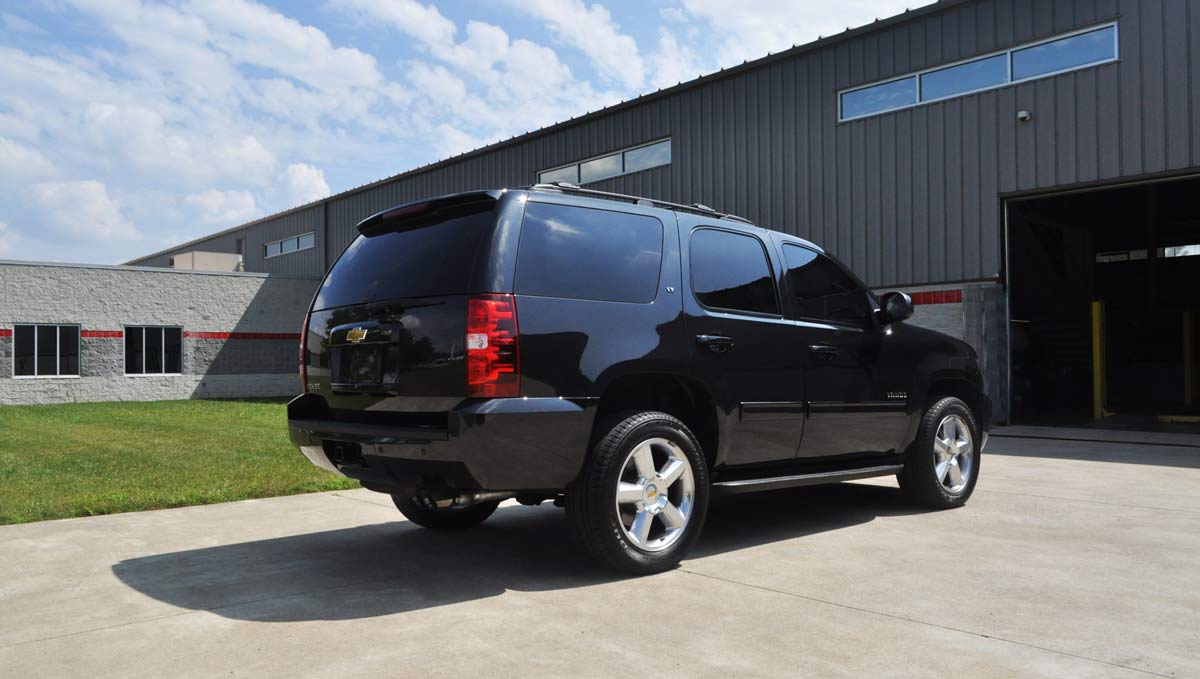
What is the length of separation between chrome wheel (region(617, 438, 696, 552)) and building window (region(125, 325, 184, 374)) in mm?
25181

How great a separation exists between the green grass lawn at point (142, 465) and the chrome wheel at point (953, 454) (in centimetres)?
494

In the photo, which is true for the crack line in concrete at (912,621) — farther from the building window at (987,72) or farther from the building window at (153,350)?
the building window at (153,350)

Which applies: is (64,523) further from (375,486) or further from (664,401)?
(664,401)

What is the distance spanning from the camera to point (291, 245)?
36656 millimetres

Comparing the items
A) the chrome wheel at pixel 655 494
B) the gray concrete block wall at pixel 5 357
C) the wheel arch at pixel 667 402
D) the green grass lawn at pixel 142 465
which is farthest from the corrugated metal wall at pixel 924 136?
the gray concrete block wall at pixel 5 357

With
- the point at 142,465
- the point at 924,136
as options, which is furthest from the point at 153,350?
the point at 924,136

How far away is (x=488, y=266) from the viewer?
165 inches

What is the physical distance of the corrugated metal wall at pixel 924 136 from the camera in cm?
1329

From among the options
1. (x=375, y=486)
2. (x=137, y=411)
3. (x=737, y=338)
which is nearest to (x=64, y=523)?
(x=375, y=486)

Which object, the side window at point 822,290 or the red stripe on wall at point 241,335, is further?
the red stripe on wall at point 241,335

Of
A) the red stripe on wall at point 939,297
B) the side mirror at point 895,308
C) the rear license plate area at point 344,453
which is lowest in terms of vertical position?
the rear license plate area at point 344,453

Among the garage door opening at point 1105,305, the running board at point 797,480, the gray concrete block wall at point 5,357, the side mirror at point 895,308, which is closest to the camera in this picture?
the running board at point 797,480

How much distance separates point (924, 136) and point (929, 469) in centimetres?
1101

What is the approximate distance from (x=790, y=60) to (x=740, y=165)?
7.57 ft
